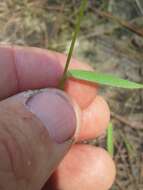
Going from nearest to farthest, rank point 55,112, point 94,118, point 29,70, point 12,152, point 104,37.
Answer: point 12,152 < point 55,112 < point 29,70 < point 94,118 < point 104,37

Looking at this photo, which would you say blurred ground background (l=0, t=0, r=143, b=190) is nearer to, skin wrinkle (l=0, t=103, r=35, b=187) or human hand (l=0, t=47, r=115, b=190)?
human hand (l=0, t=47, r=115, b=190)

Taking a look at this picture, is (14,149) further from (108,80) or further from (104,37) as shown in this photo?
(104,37)

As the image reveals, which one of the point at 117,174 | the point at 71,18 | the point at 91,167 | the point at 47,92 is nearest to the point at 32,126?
the point at 47,92

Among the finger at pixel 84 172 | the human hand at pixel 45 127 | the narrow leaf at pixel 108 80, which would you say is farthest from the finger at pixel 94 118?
the narrow leaf at pixel 108 80

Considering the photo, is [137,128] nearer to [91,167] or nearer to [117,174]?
[117,174]

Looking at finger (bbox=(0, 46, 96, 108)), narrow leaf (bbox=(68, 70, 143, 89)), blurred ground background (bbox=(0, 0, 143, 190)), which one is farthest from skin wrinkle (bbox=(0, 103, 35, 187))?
blurred ground background (bbox=(0, 0, 143, 190))

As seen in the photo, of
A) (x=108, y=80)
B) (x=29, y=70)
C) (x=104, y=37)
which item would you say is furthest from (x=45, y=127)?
(x=104, y=37)
